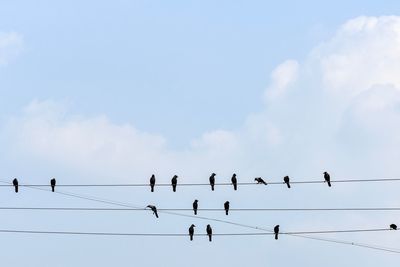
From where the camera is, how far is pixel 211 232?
53688 mm

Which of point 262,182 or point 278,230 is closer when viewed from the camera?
point 262,182

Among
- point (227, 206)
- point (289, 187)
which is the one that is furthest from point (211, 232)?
point (289, 187)

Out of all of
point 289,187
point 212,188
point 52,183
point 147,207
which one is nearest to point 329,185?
point 289,187

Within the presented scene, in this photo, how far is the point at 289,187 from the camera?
2029 inches

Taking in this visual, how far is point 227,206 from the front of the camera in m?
54.0

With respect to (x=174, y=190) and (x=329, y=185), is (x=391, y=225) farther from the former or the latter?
(x=174, y=190)

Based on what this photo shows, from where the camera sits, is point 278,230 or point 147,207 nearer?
point 147,207

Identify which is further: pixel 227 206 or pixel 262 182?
pixel 227 206

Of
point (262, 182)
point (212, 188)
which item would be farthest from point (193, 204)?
point (262, 182)

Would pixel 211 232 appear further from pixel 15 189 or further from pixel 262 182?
pixel 15 189

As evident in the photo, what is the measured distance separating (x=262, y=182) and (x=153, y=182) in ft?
21.3

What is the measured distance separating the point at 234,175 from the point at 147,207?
616cm

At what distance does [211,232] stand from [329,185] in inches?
262

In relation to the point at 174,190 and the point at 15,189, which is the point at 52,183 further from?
the point at 174,190
